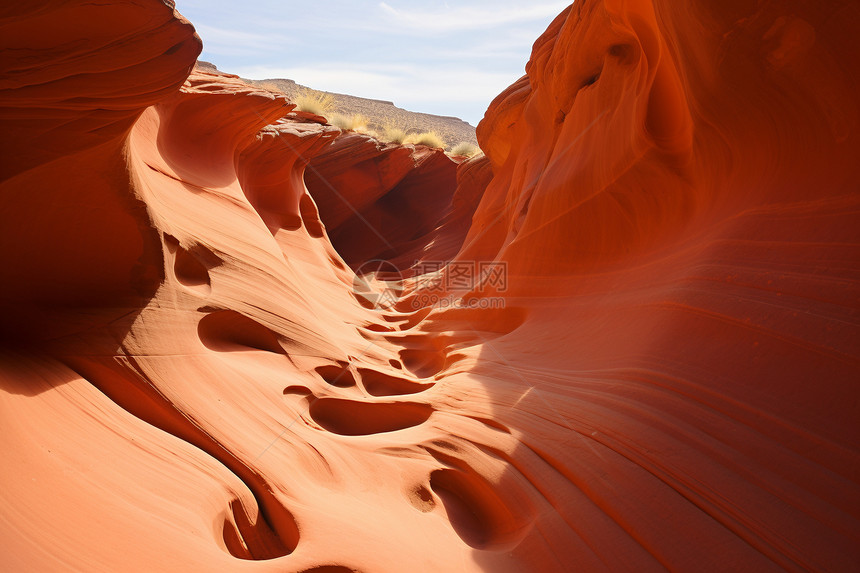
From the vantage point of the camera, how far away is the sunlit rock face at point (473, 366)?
1881 mm

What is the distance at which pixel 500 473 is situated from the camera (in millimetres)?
2723

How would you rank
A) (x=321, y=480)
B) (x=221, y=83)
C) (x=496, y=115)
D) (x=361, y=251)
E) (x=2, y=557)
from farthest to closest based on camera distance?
(x=361, y=251) → (x=496, y=115) → (x=221, y=83) → (x=321, y=480) → (x=2, y=557)

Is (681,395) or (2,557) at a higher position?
(681,395)

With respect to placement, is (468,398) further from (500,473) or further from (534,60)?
(534,60)

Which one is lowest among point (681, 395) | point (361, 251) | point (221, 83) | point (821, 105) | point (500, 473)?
point (361, 251)

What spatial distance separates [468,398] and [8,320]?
2942 millimetres

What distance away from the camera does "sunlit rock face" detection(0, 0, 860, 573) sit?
1881mm

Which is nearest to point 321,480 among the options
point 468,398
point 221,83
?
point 468,398
